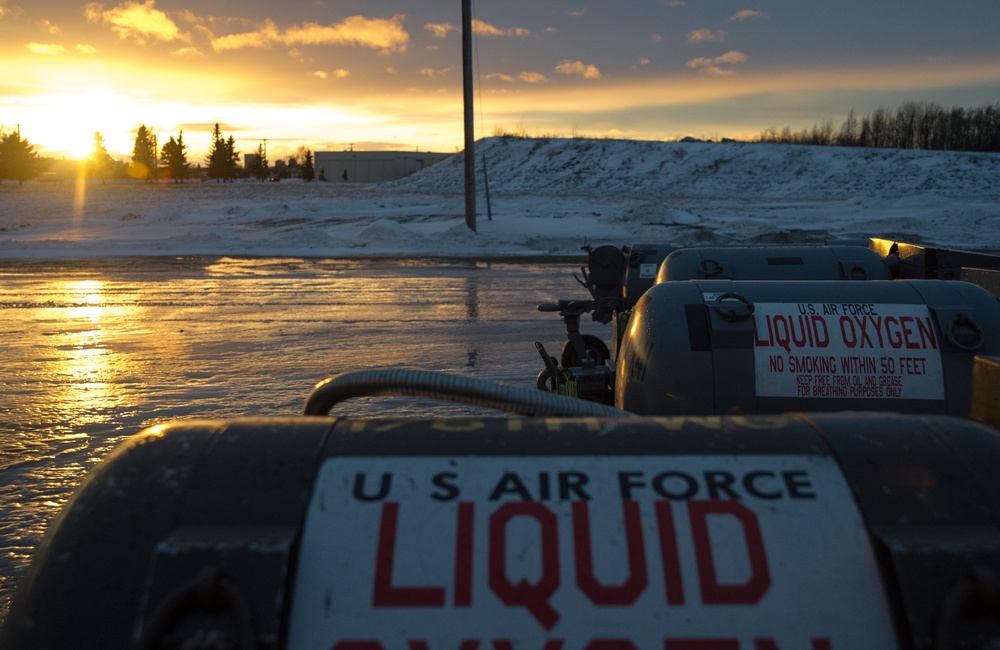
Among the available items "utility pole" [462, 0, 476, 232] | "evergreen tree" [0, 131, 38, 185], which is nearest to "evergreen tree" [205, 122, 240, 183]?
"evergreen tree" [0, 131, 38, 185]

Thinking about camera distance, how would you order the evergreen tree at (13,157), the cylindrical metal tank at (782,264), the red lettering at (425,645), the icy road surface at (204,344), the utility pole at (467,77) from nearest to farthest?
the red lettering at (425,645)
the icy road surface at (204,344)
the cylindrical metal tank at (782,264)
the utility pole at (467,77)
the evergreen tree at (13,157)

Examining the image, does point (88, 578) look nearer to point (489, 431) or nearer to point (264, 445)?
point (264, 445)

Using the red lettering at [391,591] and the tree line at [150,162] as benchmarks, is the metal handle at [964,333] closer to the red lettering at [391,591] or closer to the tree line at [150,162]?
the red lettering at [391,591]

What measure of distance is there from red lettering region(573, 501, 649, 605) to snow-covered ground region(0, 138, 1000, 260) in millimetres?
22389

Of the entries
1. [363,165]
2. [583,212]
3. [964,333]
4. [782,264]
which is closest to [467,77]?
[583,212]

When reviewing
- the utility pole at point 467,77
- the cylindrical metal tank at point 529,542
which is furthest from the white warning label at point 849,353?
the utility pole at point 467,77

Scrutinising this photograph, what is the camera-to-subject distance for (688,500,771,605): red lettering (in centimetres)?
144

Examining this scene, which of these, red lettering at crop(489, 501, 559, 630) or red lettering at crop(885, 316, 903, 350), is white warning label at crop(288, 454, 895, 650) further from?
red lettering at crop(885, 316, 903, 350)

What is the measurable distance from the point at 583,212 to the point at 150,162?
101 metres

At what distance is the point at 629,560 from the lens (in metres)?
1.47

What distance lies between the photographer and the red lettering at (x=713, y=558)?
4.72 feet

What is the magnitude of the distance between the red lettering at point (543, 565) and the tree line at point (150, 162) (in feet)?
335

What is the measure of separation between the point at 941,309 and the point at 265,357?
287 inches

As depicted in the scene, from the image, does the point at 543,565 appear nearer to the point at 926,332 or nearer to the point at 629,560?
the point at 629,560
